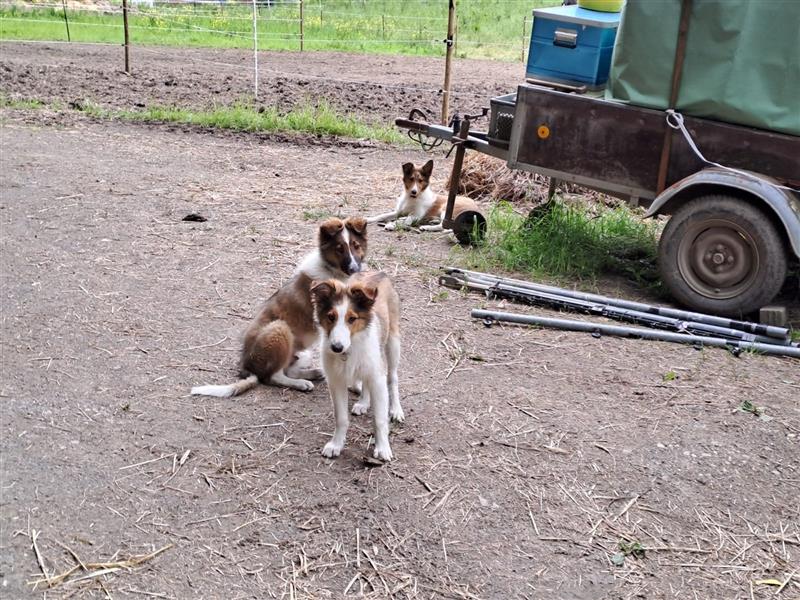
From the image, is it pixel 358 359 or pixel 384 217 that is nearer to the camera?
pixel 358 359

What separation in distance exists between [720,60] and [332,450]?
454 cm

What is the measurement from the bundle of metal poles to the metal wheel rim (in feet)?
1.11

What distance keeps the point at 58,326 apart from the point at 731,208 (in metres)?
5.30

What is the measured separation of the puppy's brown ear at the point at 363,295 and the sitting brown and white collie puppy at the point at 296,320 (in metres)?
1.08

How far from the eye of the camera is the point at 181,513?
416 cm

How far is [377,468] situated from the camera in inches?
181

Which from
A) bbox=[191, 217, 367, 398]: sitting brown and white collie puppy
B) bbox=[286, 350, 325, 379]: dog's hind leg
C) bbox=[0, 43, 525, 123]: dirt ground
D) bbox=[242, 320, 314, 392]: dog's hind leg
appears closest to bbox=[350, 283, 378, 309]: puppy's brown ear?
bbox=[191, 217, 367, 398]: sitting brown and white collie puppy

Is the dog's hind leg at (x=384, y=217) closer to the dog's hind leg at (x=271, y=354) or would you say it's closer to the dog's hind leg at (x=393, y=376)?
the dog's hind leg at (x=271, y=354)

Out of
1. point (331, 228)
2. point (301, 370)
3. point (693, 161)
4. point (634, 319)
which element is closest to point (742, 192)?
point (693, 161)

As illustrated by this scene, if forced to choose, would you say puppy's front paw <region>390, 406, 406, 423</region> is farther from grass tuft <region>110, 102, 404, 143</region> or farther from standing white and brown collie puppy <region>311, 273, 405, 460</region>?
grass tuft <region>110, 102, 404, 143</region>

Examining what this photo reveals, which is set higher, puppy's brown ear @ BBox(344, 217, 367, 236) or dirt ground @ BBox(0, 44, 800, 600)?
puppy's brown ear @ BBox(344, 217, 367, 236)

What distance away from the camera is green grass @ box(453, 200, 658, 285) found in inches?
310

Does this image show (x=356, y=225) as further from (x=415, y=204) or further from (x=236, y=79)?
(x=236, y=79)

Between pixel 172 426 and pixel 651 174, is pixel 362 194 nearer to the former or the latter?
pixel 651 174
